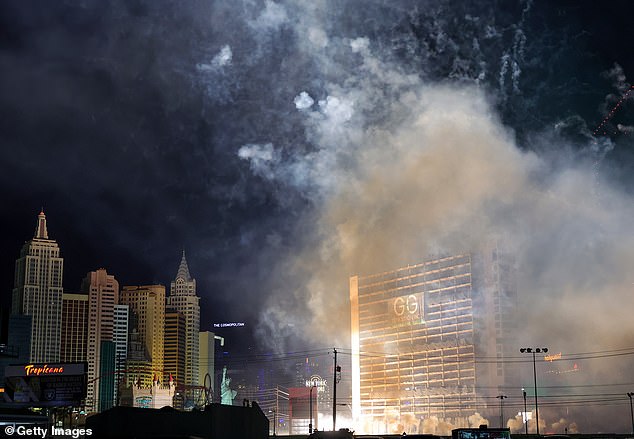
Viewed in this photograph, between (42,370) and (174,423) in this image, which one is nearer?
(174,423)

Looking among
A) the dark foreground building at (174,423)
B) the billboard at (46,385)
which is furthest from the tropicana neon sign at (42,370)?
the dark foreground building at (174,423)

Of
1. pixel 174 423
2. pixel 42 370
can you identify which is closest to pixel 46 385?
pixel 42 370

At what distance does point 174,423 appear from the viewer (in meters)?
51.0

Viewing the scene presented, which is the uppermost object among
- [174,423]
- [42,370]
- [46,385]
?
[42,370]

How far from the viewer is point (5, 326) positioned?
307ft

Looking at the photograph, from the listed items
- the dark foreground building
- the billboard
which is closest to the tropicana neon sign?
the billboard

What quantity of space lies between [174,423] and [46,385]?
2805cm

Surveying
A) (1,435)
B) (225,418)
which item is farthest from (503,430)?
(1,435)

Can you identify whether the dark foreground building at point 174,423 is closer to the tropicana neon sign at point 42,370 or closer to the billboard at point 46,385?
the billboard at point 46,385

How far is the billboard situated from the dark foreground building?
2028 cm

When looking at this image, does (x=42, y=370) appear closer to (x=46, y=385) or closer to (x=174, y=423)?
(x=46, y=385)

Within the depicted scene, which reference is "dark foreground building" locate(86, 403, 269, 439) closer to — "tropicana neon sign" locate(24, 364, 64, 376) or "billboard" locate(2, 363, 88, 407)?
"billboard" locate(2, 363, 88, 407)

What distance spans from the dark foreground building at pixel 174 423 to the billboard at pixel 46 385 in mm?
20276

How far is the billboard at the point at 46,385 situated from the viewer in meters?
74.2
